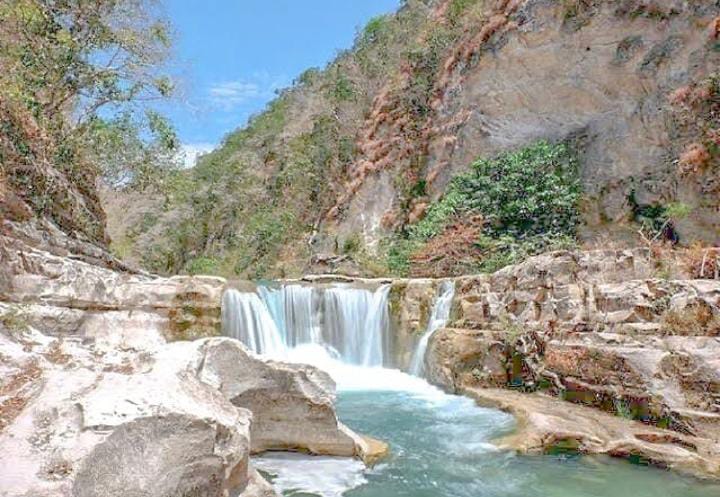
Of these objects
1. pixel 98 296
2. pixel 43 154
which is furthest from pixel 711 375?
pixel 43 154

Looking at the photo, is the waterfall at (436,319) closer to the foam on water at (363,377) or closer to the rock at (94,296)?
the foam on water at (363,377)

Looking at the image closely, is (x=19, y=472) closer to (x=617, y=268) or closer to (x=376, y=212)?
(x=617, y=268)

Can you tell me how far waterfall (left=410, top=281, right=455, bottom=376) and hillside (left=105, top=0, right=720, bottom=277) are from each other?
16.1ft

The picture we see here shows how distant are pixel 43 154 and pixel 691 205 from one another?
1371 cm

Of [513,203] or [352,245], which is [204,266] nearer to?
[352,245]

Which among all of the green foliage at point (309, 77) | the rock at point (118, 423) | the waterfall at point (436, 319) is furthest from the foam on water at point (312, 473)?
the green foliage at point (309, 77)

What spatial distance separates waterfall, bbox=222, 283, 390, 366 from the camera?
12.6 meters

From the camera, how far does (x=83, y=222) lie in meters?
10.9

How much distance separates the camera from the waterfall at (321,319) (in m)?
12.6

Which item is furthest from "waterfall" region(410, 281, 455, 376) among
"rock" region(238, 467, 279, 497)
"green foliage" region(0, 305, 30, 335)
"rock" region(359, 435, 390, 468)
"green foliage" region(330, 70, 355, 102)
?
"green foliage" region(330, 70, 355, 102)

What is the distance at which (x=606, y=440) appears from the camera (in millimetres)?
6551

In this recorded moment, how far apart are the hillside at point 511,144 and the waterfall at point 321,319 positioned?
3.55 m

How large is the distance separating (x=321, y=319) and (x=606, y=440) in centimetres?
779

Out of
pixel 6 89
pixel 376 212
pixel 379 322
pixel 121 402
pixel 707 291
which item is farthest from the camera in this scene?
pixel 376 212
